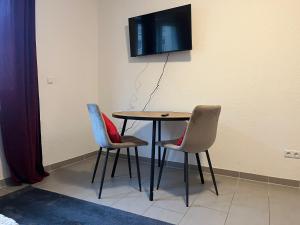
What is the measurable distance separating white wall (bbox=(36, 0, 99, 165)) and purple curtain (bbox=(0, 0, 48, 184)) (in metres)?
0.24

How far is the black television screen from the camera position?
2674mm

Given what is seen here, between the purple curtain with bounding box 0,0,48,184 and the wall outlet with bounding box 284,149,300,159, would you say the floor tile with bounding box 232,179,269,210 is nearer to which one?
the wall outlet with bounding box 284,149,300,159

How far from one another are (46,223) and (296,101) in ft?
7.78

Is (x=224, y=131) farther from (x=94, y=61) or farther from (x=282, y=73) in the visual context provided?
(x=94, y=61)

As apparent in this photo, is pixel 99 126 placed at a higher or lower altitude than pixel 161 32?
lower

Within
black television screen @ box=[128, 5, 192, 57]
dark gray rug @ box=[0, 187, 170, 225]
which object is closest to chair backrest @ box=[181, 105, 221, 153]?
dark gray rug @ box=[0, 187, 170, 225]

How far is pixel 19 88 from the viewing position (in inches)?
90.5

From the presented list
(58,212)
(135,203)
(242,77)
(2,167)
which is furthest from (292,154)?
(2,167)

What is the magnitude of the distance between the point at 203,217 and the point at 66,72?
226 cm

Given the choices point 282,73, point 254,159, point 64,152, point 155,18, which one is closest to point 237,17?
point 282,73

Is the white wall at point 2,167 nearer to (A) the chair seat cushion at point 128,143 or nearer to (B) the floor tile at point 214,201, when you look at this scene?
(A) the chair seat cushion at point 128,143

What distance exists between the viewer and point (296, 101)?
2.29 m

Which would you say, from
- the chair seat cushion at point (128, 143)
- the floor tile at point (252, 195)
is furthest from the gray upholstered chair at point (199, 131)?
the floor tile at point (252, 195)

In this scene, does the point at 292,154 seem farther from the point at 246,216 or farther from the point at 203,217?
the point at 203,217
